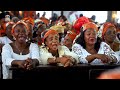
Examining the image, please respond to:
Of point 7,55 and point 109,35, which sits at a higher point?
point 109,35

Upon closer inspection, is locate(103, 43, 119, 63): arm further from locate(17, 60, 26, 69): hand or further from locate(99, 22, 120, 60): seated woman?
locate(17, 60, 26, 69): hand

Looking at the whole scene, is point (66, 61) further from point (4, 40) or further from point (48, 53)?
point (4, 40)

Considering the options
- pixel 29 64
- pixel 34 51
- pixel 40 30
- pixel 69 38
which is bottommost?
pixel 29 64

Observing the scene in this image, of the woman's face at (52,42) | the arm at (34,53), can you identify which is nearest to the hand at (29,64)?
the arm at (34,53)

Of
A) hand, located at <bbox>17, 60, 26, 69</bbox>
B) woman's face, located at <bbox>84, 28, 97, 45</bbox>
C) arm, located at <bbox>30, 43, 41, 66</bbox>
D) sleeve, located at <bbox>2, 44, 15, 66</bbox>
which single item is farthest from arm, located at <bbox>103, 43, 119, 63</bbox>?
sleeve, located at <bbox>2, 44, 15, 66</bbox>

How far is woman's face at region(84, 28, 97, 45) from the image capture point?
366cm

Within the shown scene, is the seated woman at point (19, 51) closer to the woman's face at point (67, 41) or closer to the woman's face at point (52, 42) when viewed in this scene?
the woman's face at point (52, 42)

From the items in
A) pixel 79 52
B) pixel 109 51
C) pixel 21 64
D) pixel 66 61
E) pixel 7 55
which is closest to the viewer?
pixel 21 64

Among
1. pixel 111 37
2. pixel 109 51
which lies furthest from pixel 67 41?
pixel 109 51

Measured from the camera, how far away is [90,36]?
12.0 ft

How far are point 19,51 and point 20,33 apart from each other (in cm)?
20

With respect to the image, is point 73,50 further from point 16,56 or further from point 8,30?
point 8,30

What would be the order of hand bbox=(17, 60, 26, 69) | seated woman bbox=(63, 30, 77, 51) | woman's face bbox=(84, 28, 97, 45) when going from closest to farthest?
hand bbox=(17, 60, 26, 69)
woman's face bbox=(84, 28, 97, 45)
seated woman bbox=(63, 30, 77, 51)
